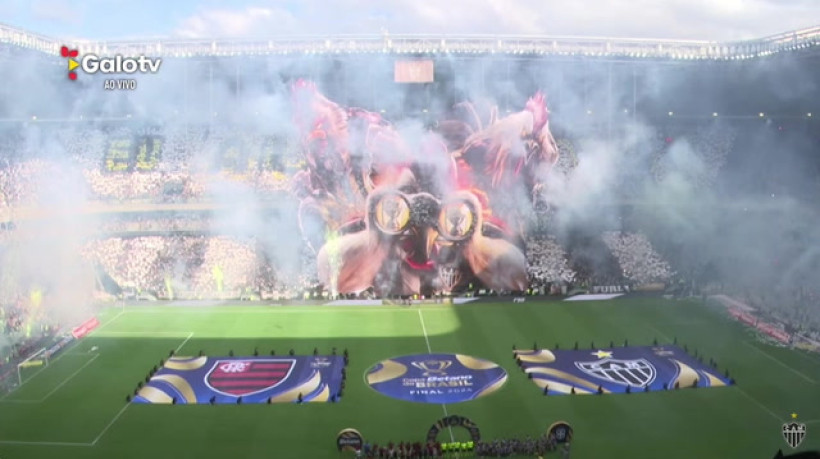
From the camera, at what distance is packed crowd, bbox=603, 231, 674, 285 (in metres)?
39.2

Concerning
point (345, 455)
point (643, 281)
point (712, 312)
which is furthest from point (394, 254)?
point (345, 455)

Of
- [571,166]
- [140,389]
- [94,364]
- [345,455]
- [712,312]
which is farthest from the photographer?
[571,166]

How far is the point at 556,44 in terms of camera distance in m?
43.3

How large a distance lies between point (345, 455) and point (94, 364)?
11854mm

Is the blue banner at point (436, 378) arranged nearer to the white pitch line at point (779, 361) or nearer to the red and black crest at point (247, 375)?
the red and black crest at point (247, 375)

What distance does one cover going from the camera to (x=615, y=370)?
26.2 metres

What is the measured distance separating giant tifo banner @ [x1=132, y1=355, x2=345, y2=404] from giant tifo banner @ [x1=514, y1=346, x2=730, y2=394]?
6918mm

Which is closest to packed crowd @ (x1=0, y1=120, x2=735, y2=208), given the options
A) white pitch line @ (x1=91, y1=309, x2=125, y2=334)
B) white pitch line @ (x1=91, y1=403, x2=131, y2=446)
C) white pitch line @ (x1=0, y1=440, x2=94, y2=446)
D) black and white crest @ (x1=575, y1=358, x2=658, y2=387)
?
white pitch line @ (x1=91, y1=309, x2=125, y2=334)

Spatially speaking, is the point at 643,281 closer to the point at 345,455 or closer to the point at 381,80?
the point at 381,80

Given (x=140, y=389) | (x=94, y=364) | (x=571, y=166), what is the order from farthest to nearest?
(x=571, y=166) → (x=94, y=364) → (x=140, y=389)

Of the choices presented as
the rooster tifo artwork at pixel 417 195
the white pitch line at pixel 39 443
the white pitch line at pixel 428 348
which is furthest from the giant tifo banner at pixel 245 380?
the rooster tifo artwork at pixel 417 195

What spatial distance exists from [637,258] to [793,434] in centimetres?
2112

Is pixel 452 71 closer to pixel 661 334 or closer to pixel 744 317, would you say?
pixel 661 334

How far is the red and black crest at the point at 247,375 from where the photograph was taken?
2459cm
